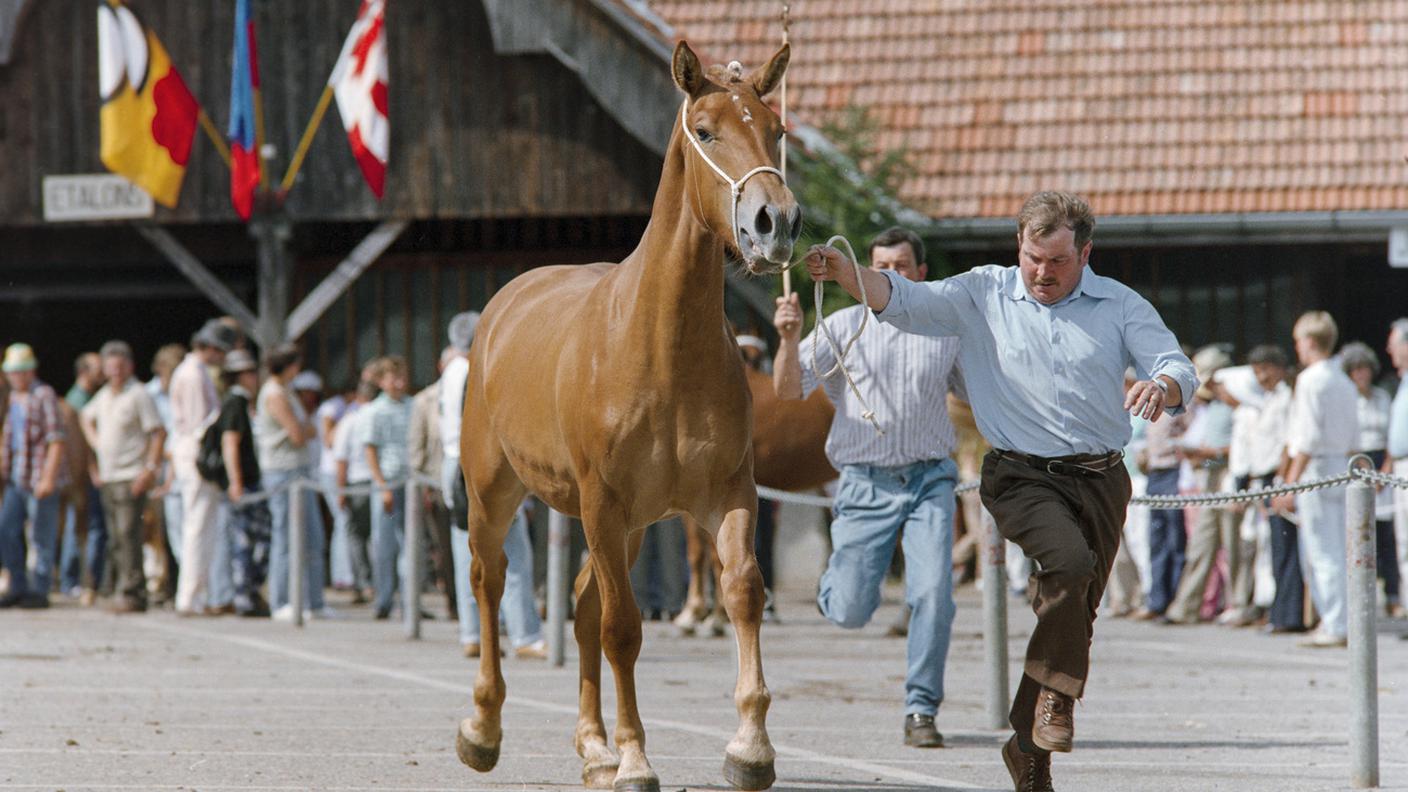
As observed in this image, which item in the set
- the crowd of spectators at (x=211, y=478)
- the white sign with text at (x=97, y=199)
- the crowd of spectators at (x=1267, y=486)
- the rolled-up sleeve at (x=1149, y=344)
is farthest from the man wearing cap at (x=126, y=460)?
the rolled-up sleeve at (x=1149, y=344)

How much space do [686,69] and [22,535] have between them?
13.9m

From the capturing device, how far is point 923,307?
24.2 feet

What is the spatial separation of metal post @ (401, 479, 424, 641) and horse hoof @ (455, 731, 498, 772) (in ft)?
23.7

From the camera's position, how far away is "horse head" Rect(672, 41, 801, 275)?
262 inches

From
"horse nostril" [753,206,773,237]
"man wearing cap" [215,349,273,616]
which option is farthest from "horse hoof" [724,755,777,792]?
"man wearing cap" [215,349,273,616]

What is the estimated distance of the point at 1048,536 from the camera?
276 inches

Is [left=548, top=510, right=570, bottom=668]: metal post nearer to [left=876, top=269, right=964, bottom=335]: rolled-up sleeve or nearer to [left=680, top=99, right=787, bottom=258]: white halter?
[left=876, top=269, right=964, bottom=335]: rolled-up sleeve

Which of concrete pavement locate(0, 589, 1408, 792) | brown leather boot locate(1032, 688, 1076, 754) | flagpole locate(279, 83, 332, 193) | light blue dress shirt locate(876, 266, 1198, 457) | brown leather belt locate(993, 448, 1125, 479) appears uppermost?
flagpole locate(279, 83, 332, 193)

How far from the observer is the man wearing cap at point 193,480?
18.4 metres

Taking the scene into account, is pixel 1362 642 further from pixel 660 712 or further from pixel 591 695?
pixel 660 712

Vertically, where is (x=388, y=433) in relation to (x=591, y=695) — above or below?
above

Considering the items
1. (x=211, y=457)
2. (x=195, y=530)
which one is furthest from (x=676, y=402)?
(x=195, y=530)

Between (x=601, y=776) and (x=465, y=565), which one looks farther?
(x=465, y=565)

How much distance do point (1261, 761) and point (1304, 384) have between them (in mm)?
6168
